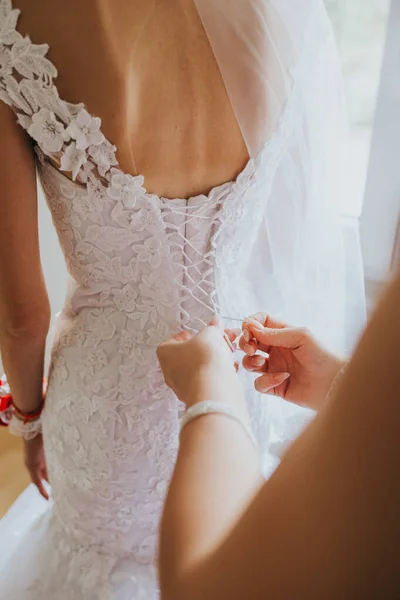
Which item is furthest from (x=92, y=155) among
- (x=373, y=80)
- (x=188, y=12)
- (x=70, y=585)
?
(x=373, y=80)

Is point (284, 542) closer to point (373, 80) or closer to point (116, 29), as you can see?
point (116, 29)

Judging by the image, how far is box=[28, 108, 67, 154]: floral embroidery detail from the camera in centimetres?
57

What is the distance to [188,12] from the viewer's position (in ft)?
1.82

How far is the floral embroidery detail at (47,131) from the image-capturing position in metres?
0.57

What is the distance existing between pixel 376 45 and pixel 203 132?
774 millimetres

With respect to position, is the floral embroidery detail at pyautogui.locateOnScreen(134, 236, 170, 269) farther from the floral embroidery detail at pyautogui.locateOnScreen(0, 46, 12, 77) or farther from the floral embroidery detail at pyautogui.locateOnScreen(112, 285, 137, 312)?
the floral embroidery detail at pyautogui.locateOnScreen(0, 46, 12, 77)

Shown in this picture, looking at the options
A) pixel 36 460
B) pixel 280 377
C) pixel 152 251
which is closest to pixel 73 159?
pixel 152 251

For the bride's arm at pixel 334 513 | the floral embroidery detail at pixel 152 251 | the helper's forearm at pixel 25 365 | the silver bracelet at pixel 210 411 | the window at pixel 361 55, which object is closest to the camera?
the bride's arm at pixel 334 513

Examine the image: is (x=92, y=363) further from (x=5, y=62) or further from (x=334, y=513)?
(x=334, y=513)

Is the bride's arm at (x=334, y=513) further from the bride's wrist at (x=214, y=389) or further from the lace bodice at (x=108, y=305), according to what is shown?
the lace bodice at (x=108, y=305)

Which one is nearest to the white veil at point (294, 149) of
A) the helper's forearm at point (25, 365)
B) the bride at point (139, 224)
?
the bride at point (139, 224)

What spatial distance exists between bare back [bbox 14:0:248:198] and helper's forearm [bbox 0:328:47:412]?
0.31m

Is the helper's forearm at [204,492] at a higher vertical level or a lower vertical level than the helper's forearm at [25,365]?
higher

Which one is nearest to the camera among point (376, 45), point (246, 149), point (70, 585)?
point (246, 149)
